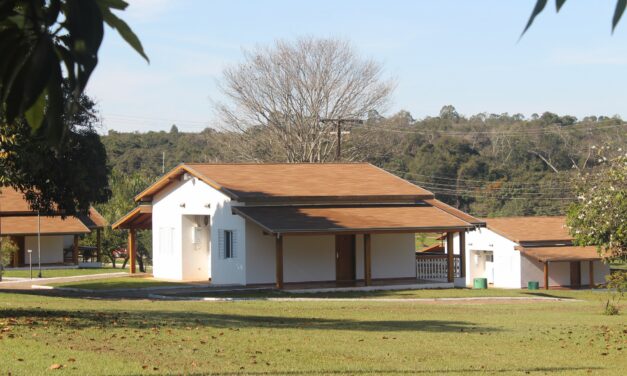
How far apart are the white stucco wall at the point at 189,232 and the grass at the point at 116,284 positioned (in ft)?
4.18

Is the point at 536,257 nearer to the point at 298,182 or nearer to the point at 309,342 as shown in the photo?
the point at 298,182

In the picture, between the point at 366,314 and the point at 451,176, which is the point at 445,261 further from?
the point at 451,176

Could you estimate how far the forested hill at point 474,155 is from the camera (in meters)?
64.0

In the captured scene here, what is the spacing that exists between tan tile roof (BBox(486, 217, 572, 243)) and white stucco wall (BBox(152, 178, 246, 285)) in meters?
19.2

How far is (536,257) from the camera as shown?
47094 mm

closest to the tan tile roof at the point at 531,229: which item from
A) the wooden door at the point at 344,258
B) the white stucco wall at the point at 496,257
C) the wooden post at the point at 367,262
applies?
the white stucco wall at the point at 496,257

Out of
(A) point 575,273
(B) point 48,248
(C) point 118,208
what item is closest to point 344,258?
(A) point 575,273

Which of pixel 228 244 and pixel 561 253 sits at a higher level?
pixel 228 244

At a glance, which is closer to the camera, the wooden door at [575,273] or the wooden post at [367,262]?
the wooden post at [367,262]

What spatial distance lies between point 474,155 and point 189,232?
4384 cm

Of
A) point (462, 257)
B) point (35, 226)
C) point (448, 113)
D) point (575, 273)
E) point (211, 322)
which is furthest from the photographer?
point (448, 113)

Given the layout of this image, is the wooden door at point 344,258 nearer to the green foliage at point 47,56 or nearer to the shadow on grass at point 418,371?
the shadow on grass at point 418,371

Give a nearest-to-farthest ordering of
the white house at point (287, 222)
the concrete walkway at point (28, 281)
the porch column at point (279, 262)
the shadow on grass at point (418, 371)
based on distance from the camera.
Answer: the shadow on grass at point (418, 371) < the porch column at point (279, 262) < the white house at point (287, 222) < the concrete walkway at point (28, 281)

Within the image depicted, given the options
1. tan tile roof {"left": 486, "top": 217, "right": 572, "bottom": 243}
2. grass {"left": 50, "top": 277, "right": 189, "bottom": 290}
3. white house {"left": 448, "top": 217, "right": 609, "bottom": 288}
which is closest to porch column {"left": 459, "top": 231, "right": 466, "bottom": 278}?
grass {"left": 50, "top": 277, "right": 189, "bottom": 290}
